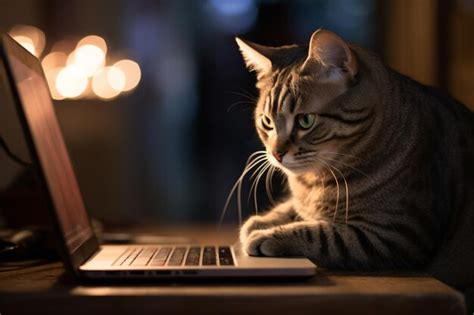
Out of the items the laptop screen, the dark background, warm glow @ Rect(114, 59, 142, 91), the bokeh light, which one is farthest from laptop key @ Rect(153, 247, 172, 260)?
warm glow @ Rect(114, 59, 142, 91)

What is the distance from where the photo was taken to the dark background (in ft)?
12.3

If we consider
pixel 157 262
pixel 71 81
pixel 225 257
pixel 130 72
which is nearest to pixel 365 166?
pixel 225 257

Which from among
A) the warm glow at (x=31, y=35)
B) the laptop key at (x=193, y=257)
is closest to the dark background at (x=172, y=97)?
the warm glow at (x=31, y=35)

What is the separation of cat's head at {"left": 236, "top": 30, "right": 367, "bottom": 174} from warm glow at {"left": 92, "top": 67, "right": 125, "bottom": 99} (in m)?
2.14

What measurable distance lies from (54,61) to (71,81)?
12cm

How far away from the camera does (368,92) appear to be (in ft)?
4.09

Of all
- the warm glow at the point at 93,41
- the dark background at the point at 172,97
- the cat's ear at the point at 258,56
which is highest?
the cat's ear at the point at 258,56

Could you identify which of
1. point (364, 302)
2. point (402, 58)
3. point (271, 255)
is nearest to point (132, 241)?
point (271, 255)

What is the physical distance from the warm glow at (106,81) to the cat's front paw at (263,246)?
89.9 inches

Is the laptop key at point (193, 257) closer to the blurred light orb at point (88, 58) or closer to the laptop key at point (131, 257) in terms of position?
the laptop key at point (131, 257)

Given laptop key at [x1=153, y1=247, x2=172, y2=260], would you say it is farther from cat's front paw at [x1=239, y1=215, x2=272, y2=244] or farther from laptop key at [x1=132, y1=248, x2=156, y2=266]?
cat's front paw at [x1=239, y1=215, x2=272, y2=244]

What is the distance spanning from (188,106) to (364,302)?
11.7 ft

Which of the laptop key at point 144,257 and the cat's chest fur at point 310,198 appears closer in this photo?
the laptop key at point 144,257

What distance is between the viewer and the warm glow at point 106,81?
131 inches
